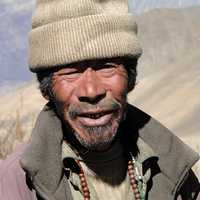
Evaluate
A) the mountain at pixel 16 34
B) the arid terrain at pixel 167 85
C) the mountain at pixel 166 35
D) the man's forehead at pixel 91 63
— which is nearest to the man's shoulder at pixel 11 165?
the man's forehead at pixel 91 63

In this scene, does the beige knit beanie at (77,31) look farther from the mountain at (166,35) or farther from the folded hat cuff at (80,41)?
the mountain at (166,35)

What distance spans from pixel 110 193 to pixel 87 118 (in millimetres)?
281

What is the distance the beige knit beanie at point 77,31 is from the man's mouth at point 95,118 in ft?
0.62

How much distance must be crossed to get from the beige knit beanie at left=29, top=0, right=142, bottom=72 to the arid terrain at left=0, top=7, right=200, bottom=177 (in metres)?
1.89

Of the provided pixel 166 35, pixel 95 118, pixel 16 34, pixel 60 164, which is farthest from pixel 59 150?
pixel 16 34

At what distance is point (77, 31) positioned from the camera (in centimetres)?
248

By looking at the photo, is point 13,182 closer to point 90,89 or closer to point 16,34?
point 90,89

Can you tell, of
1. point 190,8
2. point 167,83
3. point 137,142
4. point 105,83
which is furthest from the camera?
point 190,8

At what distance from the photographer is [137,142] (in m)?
2.59

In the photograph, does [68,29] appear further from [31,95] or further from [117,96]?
[31,95]

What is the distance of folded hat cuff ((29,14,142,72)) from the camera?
2461 mm

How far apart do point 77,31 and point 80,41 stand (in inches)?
1.4

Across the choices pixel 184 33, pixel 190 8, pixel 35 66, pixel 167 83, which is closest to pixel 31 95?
pixel 167 83

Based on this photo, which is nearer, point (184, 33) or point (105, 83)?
point (105, 83)
